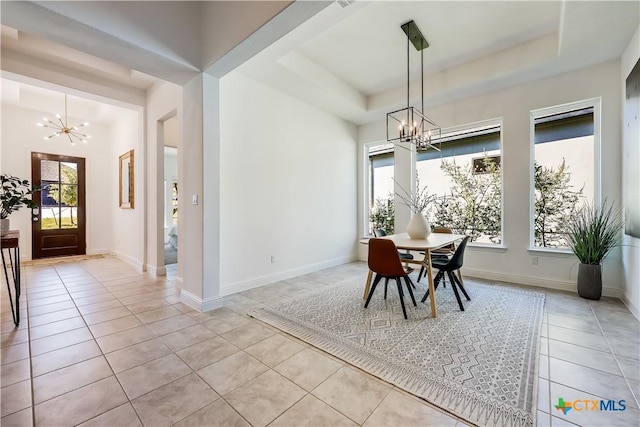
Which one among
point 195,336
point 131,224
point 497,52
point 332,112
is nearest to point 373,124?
point 332,112

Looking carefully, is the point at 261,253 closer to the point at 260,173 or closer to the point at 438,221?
the point at 260,173

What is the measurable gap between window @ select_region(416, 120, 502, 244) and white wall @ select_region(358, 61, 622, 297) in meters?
0.20

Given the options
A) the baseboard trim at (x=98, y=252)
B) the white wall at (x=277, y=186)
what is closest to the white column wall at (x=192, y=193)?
the white wall at (x=277, y=186)

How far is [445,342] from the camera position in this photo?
221cm

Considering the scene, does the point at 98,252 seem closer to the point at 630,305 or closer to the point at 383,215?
the point at 383,215

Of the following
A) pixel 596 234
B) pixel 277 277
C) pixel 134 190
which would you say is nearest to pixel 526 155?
pixel 596 234

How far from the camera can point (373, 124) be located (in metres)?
5.52

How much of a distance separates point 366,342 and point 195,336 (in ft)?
4.80

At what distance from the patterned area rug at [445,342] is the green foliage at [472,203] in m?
1.18

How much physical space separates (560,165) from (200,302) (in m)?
5.02

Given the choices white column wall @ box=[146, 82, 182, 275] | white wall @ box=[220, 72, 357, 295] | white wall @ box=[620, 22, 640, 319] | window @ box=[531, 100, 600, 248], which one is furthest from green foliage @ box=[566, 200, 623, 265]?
white column wall @ box=[146, 82, 182, 275]

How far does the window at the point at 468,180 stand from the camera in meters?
4.29

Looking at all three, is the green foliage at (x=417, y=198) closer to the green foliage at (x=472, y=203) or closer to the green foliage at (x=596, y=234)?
the green foliage at (x=472, y=203)

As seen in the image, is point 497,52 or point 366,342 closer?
point 366,342
